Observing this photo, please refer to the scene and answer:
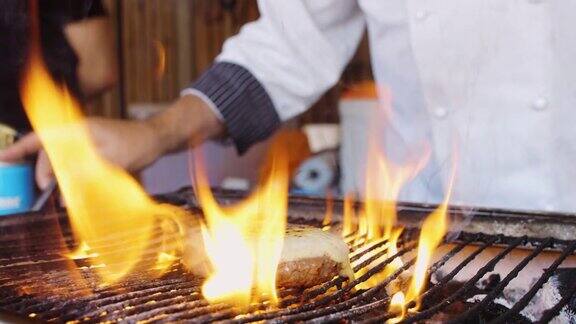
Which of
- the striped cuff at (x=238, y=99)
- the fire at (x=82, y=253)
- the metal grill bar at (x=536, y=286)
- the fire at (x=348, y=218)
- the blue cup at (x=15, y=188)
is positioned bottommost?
the metal grill bar at (x=536, y=286)

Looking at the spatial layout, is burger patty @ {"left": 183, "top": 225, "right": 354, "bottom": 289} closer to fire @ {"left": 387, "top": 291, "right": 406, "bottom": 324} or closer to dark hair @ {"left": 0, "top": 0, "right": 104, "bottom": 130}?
fire @ {"left": 387, "top": 291, "right": 406, "bottom": 324}

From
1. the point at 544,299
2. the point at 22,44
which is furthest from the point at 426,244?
the point at 22,44

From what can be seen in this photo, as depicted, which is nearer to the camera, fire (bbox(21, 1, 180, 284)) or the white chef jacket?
fire (bbox(21, 1, 180, 284))

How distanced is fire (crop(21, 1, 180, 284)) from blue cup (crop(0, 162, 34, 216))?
0.32 ft

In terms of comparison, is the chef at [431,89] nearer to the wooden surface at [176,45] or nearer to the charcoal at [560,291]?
the charcoal at [560,291]

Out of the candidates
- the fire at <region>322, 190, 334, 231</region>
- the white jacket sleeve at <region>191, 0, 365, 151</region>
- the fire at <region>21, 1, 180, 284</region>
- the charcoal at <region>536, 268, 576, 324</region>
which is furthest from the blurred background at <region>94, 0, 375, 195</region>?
the charcoal at <region>536, 268, 576, 324</region>

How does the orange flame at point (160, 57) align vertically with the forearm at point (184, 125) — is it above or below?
above

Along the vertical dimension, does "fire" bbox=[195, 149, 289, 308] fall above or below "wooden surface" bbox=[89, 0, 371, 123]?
below

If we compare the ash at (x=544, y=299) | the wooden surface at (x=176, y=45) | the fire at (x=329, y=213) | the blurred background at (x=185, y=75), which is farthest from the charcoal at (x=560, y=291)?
the wooden surface at (x=176, y=45)

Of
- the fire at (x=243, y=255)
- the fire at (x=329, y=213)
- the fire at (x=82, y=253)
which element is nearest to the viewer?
the fire at (x=243, y=255)

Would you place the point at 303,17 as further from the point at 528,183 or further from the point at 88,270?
the point at 88,270

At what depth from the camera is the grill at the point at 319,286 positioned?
106 cm

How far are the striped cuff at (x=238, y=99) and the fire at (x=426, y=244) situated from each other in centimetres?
90

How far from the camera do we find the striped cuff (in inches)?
93.0
